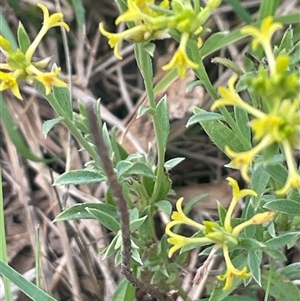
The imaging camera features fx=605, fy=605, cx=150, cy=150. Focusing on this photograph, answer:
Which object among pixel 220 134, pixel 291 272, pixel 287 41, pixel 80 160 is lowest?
pixel 291 272

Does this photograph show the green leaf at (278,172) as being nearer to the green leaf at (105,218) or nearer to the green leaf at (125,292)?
the green leaf at (105,218)

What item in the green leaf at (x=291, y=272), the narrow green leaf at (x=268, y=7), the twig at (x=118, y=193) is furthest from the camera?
the narrow green leaf at (x=268, y=7)

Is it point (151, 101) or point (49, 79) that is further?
point (151, 101)

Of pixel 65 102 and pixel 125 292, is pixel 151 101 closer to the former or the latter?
pixel 65 102

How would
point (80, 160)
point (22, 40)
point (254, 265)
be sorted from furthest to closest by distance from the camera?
point (80, 160)
point (254, 265)
point (22, 40)

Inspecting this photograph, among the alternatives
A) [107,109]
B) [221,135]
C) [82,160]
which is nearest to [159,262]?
[221,135]

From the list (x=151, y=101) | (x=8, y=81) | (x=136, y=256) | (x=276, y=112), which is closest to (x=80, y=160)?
(x=136, y=256)

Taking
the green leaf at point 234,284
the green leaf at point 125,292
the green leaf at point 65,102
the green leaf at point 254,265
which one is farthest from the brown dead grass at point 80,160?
the green leaf at point 65,102

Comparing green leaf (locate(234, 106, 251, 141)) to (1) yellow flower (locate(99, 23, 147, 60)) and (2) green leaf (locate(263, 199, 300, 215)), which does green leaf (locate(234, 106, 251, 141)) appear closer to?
(2) green leaf (locate(263, 199, 300, 215))
